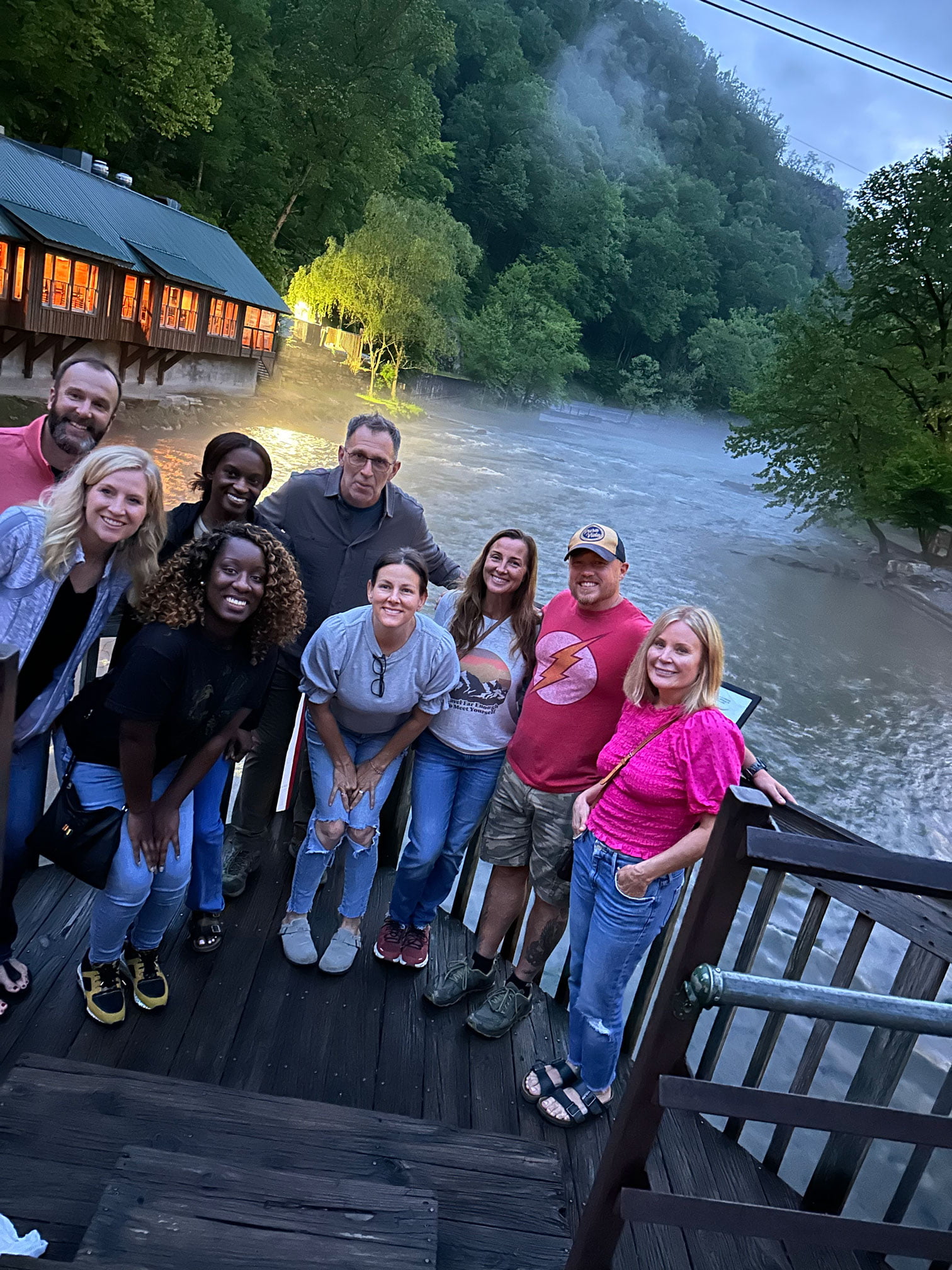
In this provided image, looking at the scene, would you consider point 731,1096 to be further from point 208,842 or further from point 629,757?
point 208,842

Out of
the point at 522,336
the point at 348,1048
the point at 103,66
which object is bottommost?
the point at 348,1048

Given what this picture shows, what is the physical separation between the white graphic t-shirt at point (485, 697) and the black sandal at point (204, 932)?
35.4 inches

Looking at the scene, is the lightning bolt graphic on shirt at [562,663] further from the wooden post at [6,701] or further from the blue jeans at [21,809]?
the wooden post at [6,701]

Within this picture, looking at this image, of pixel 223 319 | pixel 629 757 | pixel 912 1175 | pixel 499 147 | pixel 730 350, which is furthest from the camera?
pixel 499 147

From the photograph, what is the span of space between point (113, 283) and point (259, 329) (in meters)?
5.91

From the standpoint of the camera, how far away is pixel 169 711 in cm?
213

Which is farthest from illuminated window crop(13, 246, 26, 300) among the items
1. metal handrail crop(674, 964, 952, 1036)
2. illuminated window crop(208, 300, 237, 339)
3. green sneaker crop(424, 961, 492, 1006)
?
metal handrail crop(674, 964, 952, 1036)

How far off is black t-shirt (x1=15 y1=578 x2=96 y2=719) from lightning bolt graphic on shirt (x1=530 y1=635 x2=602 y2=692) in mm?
1231

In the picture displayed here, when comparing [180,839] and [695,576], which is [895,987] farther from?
[695,576]

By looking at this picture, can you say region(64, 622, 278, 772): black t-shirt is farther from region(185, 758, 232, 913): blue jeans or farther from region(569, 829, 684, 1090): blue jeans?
region(569, 829, 684, 1090): blue jeans

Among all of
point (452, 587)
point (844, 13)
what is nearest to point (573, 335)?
point (452, 587)

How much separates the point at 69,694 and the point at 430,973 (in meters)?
1.40

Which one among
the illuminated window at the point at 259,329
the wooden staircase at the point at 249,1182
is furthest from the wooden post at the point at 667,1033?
the illuminated window at the point at 259,329

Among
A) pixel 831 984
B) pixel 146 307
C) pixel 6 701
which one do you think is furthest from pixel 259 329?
pixel 831 984
